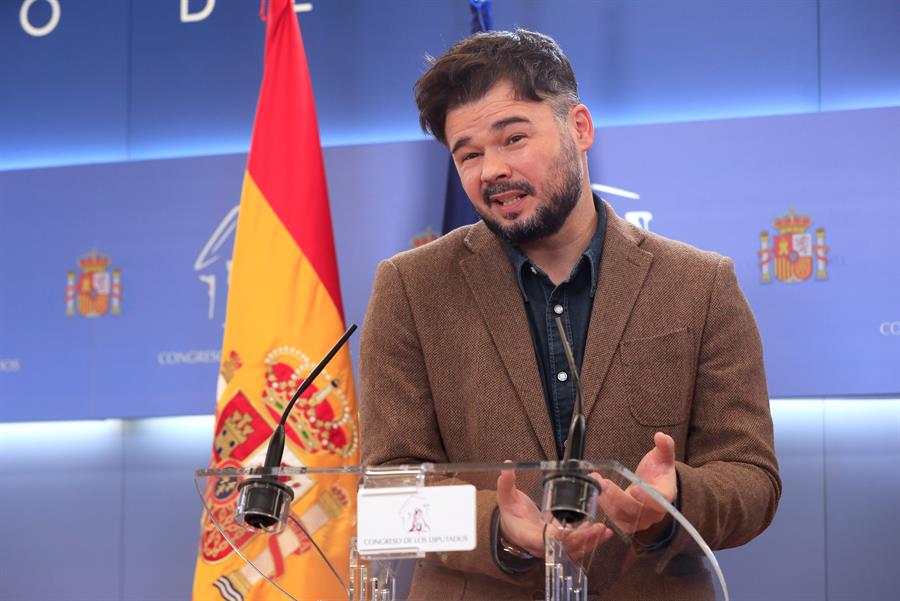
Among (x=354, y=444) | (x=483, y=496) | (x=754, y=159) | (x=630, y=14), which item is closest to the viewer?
(x=483, y=496)

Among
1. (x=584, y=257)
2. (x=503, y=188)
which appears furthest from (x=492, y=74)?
(x=584, y=257)

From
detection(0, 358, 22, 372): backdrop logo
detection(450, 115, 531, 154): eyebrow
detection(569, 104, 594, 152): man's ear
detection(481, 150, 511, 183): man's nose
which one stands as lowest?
detection(0, 358, 22, 372): backdrop logo

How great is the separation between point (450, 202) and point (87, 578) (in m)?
1.92

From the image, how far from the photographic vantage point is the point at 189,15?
14.1 feet

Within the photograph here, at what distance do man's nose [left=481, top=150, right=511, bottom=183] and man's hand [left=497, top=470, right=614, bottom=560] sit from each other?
82 centimetres

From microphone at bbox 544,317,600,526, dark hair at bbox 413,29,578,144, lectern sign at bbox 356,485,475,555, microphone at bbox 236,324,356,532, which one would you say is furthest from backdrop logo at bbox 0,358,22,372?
microphone at bbox 544,317,600,526

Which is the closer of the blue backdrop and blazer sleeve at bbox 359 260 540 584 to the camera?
blazer sleeve at bbox 359 260 540 584

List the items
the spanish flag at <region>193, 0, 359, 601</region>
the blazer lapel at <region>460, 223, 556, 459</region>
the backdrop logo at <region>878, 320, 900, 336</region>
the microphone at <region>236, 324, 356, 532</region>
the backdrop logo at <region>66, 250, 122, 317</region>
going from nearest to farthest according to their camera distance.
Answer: the microphone at <region>236, 324, 356, 532</region> → the blazer lapel at <region>460, 223, 556, 459</region> → the spanish flag at <region>193, 0, 359, 601</region> → the backdrop logo at <region>878, 320, 900, 336</region> → the backdrop logo at <region>66, 250, 122, 317</region>

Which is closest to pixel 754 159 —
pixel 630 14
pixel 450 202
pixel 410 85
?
pixel 630 14

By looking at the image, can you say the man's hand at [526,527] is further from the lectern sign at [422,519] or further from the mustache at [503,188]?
the mustache at [503,188]

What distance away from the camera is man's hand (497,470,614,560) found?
126 cm

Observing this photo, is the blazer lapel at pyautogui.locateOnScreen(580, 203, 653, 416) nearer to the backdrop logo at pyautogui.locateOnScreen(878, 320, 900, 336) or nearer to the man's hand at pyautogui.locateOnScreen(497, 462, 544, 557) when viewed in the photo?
the man's hand at pyautogui.locateOnScreen(497, 462, 544, 557)

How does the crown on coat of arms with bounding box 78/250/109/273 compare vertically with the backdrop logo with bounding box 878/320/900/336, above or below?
above

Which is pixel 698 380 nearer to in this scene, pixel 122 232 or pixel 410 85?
pixel 410 85
